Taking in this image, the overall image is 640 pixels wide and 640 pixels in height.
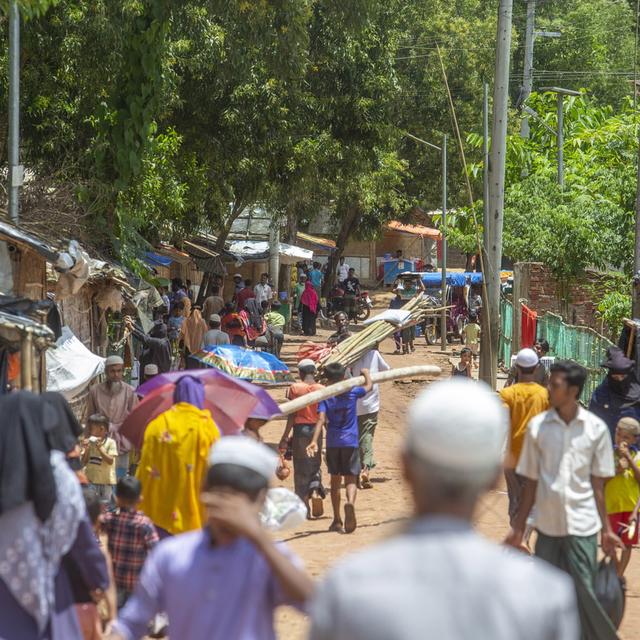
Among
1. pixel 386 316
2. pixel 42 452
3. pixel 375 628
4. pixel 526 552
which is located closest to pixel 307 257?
pixel 386 316

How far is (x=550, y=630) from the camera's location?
2480mm

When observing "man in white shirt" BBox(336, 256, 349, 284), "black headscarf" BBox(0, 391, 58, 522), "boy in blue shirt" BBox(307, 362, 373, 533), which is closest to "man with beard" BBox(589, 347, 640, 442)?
"boy in blue shirt" BBox(307, 362, 373, 533)

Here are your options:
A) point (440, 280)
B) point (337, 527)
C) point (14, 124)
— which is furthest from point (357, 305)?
point (337, 527)

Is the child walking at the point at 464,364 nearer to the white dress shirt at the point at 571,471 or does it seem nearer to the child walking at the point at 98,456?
the child walking at the point at 98,456

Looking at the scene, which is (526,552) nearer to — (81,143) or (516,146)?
(81,143)

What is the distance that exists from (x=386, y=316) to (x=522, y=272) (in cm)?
1312

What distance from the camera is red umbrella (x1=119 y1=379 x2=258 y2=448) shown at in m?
7.66

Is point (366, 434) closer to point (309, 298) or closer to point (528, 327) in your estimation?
point (528, 327)

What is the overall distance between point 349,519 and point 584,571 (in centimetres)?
483

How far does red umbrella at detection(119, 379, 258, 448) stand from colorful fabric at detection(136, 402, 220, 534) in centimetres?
61

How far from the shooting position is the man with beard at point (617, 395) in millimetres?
9711

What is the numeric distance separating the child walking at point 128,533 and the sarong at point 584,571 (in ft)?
6.88

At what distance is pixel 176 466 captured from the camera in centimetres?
692

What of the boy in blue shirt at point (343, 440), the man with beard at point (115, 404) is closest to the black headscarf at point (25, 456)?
the man with beard at point (115, 404)
